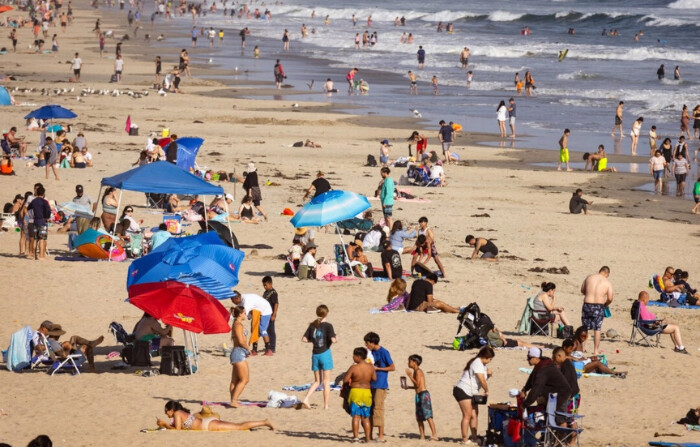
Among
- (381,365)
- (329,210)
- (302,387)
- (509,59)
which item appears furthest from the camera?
(509,59)

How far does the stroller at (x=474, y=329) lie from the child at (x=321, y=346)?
3114 millimetres

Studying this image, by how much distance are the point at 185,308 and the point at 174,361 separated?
1.14 metres

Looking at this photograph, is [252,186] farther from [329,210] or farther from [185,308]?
[185,308]

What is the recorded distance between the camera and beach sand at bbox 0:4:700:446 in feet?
42.3

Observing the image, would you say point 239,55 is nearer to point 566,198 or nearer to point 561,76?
point 561,76

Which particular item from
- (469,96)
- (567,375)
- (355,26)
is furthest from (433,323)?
(355,26)

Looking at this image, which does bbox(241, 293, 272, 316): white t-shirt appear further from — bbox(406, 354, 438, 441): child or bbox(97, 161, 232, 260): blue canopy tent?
bbox(97, 161, 232, 260): blue canopy tent

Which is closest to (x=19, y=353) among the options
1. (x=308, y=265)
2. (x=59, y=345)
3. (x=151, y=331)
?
(x=59, y=345)

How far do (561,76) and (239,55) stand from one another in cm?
2080

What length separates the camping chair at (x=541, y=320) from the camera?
16.6m

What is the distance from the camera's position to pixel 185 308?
13680mm

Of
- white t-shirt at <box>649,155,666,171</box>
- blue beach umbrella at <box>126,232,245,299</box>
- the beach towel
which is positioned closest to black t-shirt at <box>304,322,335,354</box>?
blue beach umbrella at <box>126,232,245,299</box>

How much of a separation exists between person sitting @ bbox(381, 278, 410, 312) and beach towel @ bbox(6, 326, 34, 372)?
571 cm

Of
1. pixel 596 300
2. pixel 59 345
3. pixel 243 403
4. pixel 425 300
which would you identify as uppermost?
pixel 596 300
